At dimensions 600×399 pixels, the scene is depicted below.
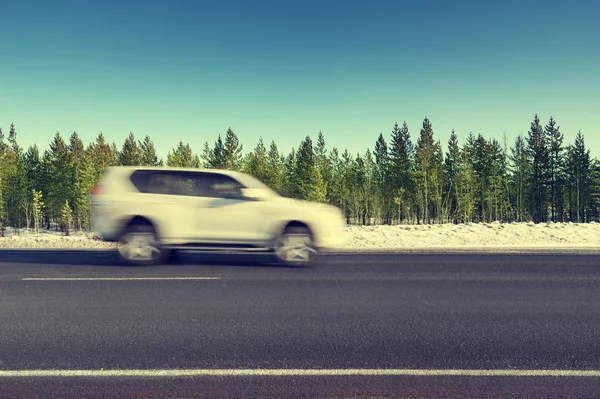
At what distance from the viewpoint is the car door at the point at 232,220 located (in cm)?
858

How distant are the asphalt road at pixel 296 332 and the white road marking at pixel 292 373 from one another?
0.06 feet

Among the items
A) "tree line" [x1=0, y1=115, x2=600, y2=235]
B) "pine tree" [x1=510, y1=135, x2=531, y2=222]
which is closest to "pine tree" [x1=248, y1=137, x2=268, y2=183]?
"tree line" [x1=0, y1=115, x2=600, y2=235]

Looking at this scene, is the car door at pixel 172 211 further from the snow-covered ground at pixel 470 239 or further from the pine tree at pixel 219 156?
the pine tree at pixel 219 156

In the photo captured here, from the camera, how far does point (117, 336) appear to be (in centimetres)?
419

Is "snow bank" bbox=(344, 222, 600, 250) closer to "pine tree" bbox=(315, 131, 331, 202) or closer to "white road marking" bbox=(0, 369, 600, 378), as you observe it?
"white road marking" bbox=(0, 369, 600, 378)

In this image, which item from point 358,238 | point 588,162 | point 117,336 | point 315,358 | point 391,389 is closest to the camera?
point 391,389

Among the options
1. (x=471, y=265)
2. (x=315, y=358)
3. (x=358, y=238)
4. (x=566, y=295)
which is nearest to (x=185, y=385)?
(x=315, y=358)

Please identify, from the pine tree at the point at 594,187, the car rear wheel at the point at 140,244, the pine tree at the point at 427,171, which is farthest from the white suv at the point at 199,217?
the pine tree at the point at 594,187

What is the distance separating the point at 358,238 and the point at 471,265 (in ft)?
27.0

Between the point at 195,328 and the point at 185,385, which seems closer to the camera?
the point at 185,385

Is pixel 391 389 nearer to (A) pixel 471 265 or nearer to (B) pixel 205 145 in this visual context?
(A) pixel 471 265

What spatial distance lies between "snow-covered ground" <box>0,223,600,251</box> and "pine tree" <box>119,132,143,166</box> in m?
70.0

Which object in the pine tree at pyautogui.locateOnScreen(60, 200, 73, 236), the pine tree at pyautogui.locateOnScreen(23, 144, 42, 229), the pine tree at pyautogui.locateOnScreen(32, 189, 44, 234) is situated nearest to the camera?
the pine tree at pyautogui.locateOnScreen(32, 189, 44, 234)

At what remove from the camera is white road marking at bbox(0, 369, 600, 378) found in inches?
129
